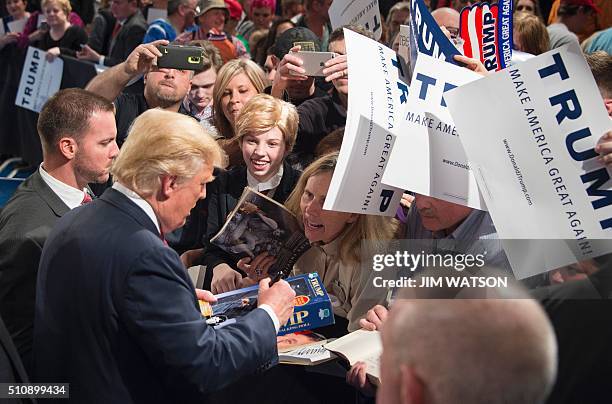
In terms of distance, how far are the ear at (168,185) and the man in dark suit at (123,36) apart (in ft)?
20.5

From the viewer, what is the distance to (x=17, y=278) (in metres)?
3.06

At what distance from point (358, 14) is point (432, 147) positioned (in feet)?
7.72

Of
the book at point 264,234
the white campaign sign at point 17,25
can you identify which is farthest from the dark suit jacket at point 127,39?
the book at point 264,234

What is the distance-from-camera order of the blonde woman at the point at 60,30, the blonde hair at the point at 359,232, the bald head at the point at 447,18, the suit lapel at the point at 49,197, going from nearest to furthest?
the suit lapel at the point at 49,197 < the blonde hair at the point at 359,232 < the bald head at the point at 447,18 < the blonde woman at the point at 60,30

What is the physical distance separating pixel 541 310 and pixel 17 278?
2037 millimetres

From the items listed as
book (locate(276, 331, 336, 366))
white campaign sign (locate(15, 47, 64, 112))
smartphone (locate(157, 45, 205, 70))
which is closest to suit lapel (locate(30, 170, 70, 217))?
book (locate(276, 331, 336, 366))

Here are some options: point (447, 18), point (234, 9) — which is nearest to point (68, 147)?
point (447, 18)

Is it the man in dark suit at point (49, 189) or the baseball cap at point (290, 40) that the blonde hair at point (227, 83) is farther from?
the man in dark suit at point (49, 189)

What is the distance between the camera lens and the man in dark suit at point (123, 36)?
884cm

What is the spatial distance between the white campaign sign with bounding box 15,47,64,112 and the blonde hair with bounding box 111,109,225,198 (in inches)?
250

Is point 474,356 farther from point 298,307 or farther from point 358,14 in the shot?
point 358,14

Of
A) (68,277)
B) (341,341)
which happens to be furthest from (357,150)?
(68,277)

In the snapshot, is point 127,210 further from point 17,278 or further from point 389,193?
point 389,193

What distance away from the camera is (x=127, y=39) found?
895 cm
